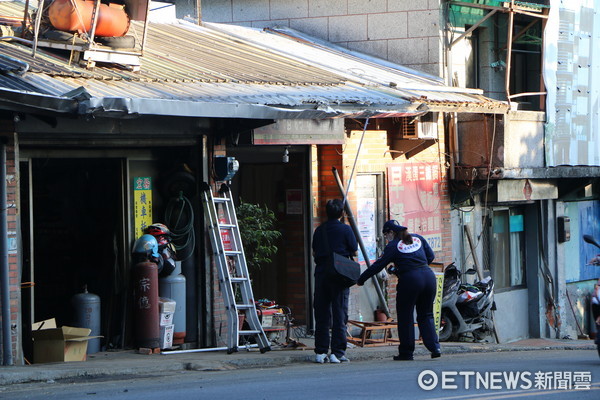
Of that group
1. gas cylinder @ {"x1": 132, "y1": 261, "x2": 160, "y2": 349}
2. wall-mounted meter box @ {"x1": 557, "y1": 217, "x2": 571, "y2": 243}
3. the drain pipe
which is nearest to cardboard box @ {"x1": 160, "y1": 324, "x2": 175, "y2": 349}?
gas cylinder @ {"x1": 132, "y1": 261, "x2": 160, "y2": 349}

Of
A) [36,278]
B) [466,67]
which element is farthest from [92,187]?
[466,67]

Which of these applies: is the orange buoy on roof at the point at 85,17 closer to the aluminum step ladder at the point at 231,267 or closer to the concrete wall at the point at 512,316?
the aluminum step ladder at the point at 231,267

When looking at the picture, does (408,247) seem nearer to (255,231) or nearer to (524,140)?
(255,231)

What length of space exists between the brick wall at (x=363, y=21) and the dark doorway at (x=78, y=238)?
266 inches

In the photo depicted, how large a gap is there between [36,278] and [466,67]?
9028 mm

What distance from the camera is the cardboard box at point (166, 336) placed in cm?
1308

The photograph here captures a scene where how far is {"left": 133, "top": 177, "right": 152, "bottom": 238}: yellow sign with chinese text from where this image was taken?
529 inches

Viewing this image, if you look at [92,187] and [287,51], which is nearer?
[92,187]

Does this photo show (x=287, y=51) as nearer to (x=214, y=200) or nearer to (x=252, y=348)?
(x=214, y=200)

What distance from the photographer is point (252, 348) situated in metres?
13.2

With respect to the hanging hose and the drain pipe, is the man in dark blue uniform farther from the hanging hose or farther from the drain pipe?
the drain pipe

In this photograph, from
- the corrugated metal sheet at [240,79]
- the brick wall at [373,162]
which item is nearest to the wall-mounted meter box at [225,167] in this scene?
the corrugated metal sheet at [240,79]

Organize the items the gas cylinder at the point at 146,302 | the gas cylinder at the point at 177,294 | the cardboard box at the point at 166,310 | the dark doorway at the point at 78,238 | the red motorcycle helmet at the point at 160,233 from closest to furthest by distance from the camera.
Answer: the gas cylinder at the point at 146,302, the cardboard box at the point at 166,310, the red motorcycle helmet at the point at 160,233, the gas cylinder at the point at 177,294, the dark doorway at the point at 78,238

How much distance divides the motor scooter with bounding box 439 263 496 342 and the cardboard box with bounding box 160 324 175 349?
16.1ft
